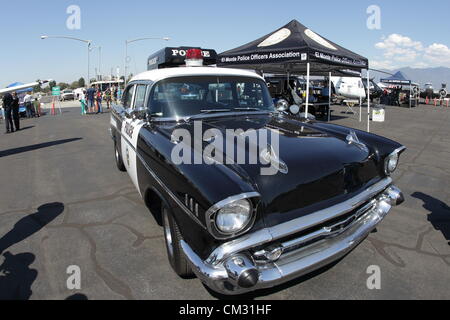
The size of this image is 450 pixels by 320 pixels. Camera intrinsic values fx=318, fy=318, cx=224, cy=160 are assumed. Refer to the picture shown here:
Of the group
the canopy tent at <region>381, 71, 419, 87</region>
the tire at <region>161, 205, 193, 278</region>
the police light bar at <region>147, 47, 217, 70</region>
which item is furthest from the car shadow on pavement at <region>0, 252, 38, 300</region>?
the canopy tent at <region>381, 71, 419, 87</region>

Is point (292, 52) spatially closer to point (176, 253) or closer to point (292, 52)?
point (292, 52)

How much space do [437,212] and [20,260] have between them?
4.82 meters

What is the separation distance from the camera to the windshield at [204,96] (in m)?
3.46

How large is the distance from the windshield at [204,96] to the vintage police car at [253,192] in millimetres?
14

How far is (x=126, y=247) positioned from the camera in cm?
325

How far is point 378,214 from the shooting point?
277 cm

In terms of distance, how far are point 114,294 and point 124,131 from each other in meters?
2.31

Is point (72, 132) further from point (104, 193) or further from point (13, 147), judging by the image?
point (104, 193)

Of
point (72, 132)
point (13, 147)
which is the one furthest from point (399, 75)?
point (13, 147)

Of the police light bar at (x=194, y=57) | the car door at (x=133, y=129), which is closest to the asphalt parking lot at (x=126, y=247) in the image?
the car door at (x=133, y=129)

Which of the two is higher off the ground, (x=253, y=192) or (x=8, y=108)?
(x=8, y=108)

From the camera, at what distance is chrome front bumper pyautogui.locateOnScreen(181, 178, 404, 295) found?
1.92 metres

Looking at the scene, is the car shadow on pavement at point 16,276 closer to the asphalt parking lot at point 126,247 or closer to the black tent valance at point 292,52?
the asphalt parking lot at point 126,247

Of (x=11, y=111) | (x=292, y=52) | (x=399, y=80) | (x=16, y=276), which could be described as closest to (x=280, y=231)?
(x=16, y=276)
